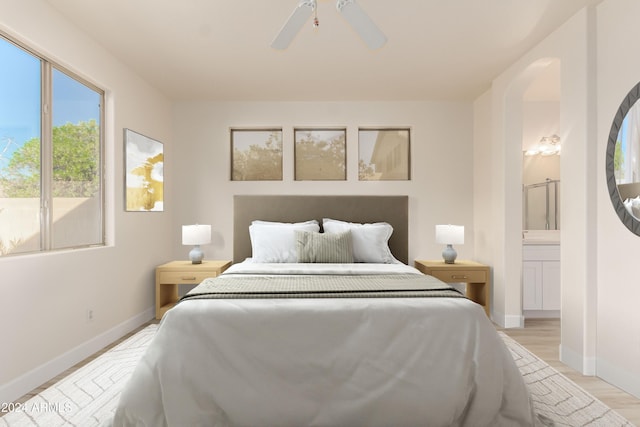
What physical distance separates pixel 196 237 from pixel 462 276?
2.96m

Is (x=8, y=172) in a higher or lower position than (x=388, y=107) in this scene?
lower

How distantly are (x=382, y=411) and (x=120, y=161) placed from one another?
316 cm

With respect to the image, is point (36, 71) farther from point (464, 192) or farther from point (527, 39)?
point (464, 192)

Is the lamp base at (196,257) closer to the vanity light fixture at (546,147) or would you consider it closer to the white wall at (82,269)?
the white wall at (82,269)

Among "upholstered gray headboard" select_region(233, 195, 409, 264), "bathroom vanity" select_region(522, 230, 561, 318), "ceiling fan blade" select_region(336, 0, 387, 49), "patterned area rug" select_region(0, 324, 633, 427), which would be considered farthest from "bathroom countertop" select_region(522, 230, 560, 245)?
"ceiling fan blade" select_region(336, 0, 387, 49)

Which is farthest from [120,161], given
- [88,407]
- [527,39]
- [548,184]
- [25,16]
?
[548,184]

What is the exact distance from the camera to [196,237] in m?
4.22

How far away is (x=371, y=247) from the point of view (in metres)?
3.92

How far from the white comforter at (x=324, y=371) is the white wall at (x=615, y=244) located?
1.03 meters

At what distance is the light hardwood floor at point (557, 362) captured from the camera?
2322mm

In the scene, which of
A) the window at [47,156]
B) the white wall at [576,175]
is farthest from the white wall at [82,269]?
the white wall at [576,175]

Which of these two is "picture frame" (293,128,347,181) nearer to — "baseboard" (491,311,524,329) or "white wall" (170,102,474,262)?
"white wall" (170,102,474,262)

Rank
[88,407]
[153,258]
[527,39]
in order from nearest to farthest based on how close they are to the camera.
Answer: [88,407] → [527,39] → [153,258]

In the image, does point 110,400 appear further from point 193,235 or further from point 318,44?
point 318,44
